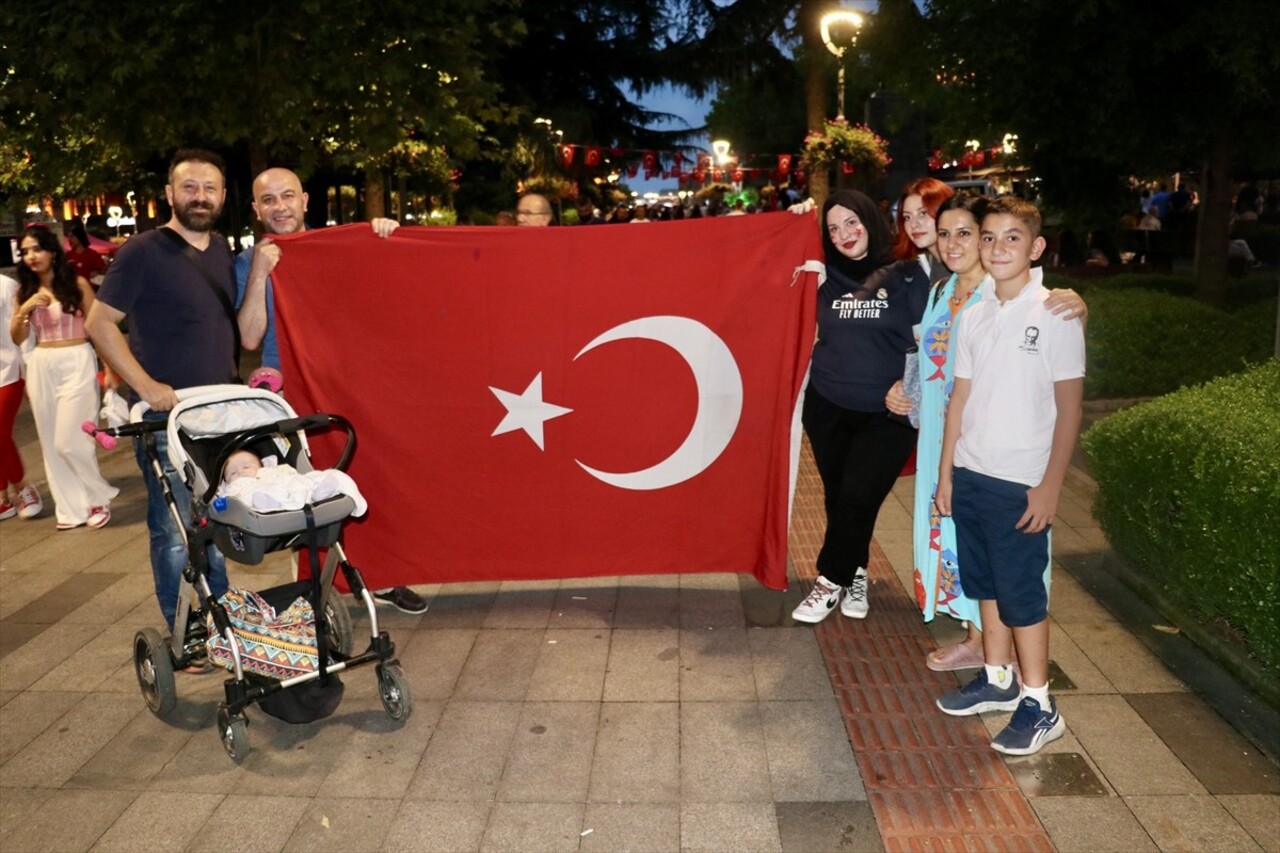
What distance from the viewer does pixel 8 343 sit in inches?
299

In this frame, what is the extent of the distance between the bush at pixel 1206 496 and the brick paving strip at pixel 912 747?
118cm

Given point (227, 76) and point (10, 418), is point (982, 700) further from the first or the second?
point (227, 76)

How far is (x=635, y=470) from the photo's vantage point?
560cm

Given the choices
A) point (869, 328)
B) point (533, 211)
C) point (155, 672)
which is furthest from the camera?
point (533, 211)

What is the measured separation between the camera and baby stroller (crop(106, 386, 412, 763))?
4.18m

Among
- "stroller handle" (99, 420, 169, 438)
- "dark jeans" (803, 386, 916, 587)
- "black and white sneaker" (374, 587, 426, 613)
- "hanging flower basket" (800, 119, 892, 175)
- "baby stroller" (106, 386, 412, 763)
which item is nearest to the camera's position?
"baby stroller" (106, 386, 412, 763)

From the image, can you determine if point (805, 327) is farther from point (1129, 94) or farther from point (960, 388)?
point (1129, 94)

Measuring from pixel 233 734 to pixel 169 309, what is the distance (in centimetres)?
183

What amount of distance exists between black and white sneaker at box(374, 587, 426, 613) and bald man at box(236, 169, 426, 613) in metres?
1.29

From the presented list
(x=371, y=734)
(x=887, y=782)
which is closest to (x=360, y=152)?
(x=371, y=734)

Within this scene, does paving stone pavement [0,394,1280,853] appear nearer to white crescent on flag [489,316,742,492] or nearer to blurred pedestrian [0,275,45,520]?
white crescent on flag [489,316,742,492]

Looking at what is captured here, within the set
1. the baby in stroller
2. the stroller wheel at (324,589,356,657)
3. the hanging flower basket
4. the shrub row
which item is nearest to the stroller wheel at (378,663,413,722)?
the stroller wheel at (324,589,356,657)

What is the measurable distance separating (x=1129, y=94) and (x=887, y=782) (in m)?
8.63

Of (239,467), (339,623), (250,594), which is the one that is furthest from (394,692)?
(239,467)
